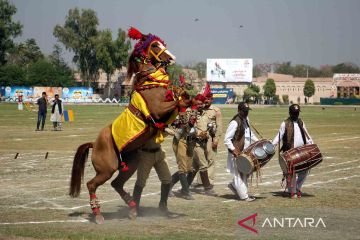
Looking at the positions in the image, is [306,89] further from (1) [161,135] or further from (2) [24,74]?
(1) [161,135]

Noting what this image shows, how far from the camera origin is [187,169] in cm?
1320

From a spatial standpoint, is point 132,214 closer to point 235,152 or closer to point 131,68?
point 131,68

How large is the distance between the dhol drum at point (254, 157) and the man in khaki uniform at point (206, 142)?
1.28m

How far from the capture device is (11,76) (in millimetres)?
112750

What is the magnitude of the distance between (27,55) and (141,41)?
134 meters

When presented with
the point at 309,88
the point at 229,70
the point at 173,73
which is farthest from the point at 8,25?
the point at 173,73

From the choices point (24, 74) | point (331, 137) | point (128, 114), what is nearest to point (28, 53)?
point (24, 74)

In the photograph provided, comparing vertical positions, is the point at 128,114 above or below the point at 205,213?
above

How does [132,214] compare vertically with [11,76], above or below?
below

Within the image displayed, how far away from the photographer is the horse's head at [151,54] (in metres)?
10.6

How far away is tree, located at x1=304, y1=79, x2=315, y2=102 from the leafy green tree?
56311mm

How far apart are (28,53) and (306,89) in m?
55.9

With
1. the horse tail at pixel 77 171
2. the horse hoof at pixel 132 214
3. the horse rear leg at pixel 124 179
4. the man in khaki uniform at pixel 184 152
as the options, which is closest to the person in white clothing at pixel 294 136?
the man in khaki uniform at pixel 184 152

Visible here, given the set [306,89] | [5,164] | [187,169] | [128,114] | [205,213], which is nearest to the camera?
[128,114]
